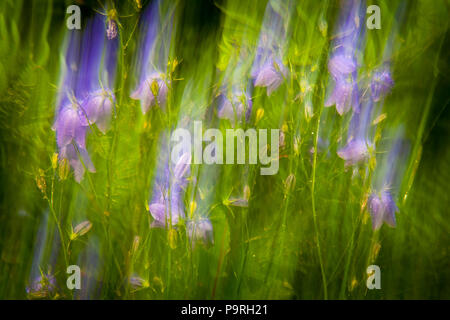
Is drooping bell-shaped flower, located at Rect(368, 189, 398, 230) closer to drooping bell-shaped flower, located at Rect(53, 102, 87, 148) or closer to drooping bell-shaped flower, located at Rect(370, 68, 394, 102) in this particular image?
drooping bell-shaped flower, located at Rect(370, 68, 394, 102)

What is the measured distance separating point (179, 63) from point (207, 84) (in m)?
0.10

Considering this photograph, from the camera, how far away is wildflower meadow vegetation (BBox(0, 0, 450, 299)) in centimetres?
121

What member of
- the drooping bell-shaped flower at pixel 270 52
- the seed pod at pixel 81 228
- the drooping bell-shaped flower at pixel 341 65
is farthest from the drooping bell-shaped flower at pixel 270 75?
the seed pod at pixel 81 228

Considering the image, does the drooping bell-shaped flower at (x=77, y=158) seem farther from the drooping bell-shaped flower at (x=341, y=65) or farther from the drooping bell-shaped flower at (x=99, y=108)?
the drooping bell-shaped flower at (x=341, y=65)

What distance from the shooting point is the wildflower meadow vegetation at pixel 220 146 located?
1213 mm

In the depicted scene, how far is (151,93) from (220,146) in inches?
9.7

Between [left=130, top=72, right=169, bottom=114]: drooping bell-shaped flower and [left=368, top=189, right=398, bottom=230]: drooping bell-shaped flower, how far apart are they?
67 cm

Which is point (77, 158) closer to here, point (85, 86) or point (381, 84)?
point (85, 86)

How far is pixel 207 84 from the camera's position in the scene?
4.00ft

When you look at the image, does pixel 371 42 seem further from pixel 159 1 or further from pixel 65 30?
pixel 65 30

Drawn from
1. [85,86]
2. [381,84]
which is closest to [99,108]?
[85,86]

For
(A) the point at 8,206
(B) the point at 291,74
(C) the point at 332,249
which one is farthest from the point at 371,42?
(A) the point at 8,206

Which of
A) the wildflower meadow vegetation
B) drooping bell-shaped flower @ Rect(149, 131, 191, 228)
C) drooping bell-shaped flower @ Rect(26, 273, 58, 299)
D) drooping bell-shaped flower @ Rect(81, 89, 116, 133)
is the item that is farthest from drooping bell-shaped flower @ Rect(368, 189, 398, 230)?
drooping bell-shaped flower @ Rect(26, 273, 58, 299)

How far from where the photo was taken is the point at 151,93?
3.98 feet
